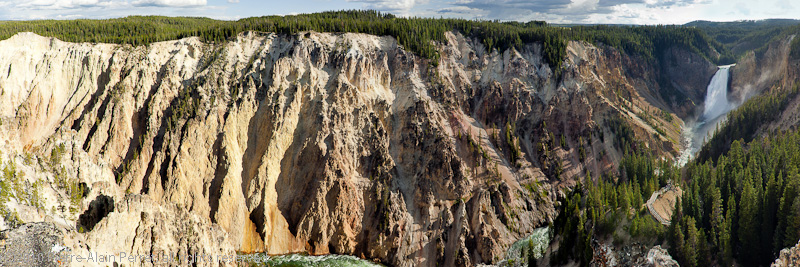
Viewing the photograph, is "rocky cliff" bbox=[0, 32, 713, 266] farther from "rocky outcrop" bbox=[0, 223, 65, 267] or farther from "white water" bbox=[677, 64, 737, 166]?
"rocky outcrop" bbox=[0, 223, 65, 267]

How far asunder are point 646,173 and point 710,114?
65589 mm

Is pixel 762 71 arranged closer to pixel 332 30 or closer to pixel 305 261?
pixel 332 30

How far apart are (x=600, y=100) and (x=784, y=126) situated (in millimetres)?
29893

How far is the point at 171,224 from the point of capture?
44.8 m

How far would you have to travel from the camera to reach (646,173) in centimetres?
7600

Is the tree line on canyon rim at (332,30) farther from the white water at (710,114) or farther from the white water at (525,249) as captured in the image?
the white water at (525,249)

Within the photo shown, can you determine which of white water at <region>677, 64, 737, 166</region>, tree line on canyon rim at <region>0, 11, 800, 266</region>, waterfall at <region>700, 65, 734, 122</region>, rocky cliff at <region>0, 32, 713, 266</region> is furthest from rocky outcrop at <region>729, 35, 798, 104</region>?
rocky cliff at <region>0, 32, 713, 266</region>

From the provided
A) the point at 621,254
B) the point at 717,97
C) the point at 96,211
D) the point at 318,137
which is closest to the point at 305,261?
the point at 318,137

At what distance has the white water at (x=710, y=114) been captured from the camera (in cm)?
10440

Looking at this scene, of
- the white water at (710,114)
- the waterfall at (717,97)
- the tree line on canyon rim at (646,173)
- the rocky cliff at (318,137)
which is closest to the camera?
the tree line on canyon rim at (646,173)

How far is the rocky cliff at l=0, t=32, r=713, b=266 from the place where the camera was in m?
69.0

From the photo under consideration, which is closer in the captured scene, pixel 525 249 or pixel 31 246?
pixel 31 246

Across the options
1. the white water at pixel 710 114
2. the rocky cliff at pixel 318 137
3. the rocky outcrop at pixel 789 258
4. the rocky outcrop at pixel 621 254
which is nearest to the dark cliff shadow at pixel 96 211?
the rocky cliff at pixel 318 137

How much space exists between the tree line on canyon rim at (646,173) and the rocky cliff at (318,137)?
4991mm
